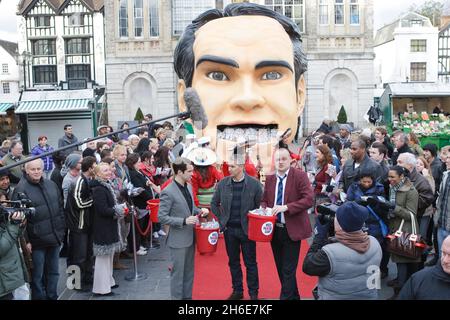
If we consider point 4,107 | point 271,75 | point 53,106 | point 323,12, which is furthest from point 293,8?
point 271,75

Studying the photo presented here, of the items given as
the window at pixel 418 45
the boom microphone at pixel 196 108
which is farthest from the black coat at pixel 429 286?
the window at pixel 418 45

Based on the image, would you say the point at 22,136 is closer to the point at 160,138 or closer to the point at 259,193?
the point at 160,138

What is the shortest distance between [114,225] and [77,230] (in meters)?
0.42

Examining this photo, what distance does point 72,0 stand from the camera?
A: 115ft

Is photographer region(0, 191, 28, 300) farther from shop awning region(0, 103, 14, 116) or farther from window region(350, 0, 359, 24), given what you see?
shop awning region(0, 103, 14, 116)

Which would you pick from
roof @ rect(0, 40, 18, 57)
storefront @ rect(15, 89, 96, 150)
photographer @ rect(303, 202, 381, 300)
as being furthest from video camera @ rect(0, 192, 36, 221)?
roof @ rect(0, 40, 18, 57)

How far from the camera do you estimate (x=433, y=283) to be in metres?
3.12

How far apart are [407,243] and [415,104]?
20736 millimetres

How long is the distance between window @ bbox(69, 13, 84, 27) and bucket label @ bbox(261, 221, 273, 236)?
3326cm

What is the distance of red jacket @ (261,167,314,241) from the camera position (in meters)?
5.02

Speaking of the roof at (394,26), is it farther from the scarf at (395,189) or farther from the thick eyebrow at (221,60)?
the scarf at (395,189)

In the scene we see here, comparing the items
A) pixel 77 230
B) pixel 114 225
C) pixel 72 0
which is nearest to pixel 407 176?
pixel 114 225

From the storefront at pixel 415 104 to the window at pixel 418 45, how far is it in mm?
10334

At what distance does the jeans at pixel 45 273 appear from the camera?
17.0ft
